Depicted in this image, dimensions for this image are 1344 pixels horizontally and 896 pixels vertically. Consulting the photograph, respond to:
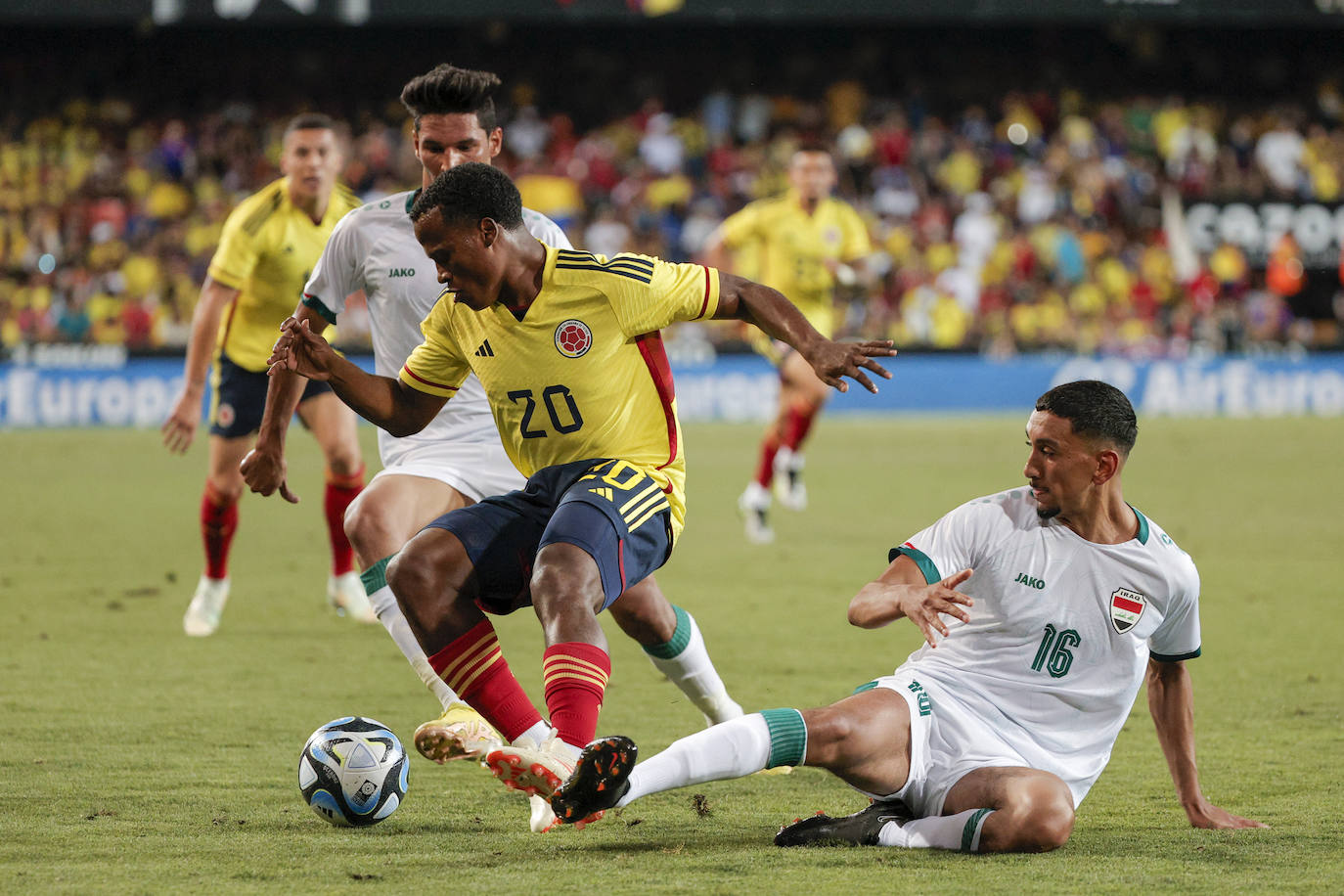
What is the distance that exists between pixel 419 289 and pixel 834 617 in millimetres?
3480

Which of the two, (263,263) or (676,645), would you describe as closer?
(676,645)

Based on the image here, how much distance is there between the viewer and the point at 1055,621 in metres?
4.19

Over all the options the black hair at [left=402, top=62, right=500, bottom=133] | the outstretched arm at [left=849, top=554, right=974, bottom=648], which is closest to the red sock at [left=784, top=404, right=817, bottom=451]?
the black hair at [left=402, top=62, right=500, bottom=133]

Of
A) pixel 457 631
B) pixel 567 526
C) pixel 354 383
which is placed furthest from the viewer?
pixel 354 383

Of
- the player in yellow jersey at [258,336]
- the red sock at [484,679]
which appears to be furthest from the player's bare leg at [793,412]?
the red sock at [484,679]

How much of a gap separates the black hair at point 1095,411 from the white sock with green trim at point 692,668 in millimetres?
1439

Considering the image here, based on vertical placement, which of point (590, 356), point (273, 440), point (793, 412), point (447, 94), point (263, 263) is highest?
point (447, 94)

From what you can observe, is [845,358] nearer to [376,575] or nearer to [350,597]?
[376,575]

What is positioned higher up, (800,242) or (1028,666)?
(800,242)

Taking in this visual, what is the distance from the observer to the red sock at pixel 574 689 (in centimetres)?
401

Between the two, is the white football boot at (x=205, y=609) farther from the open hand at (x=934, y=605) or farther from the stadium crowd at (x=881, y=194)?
the stadium crowd at (x=881, y=194)

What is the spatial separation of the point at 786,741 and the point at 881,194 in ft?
77.1

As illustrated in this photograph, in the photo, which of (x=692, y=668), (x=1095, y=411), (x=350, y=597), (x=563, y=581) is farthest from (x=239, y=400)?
(x=1095, y=411)

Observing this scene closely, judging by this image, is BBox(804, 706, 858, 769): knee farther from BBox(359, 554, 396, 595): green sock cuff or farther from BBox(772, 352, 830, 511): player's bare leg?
BBox(772, 352, 830, 511): player's bare leg
